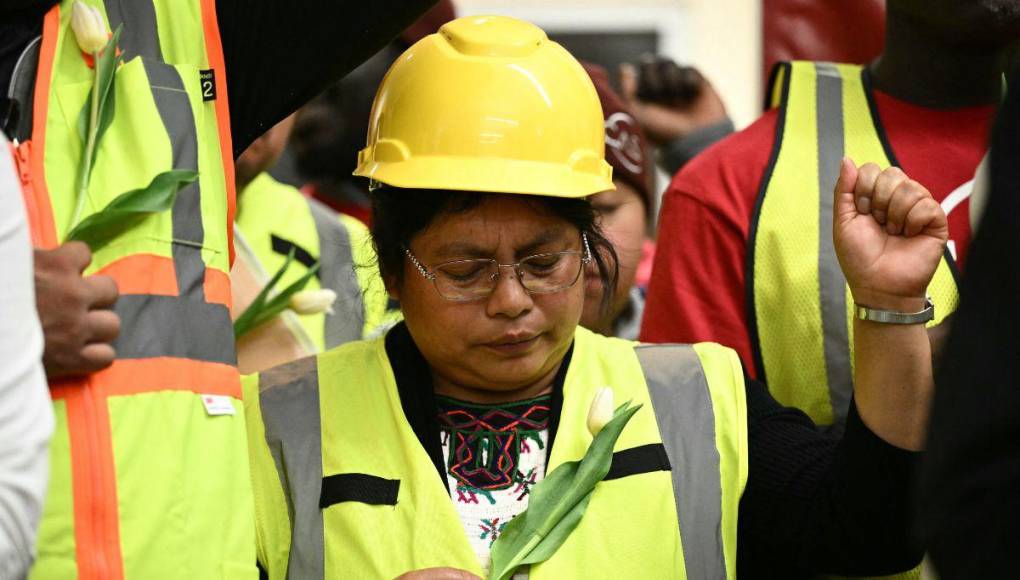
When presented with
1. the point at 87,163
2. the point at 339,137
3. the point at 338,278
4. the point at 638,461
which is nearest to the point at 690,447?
the point at 638,461

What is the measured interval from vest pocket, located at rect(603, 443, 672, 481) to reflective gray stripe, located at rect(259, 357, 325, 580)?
0.38 metres

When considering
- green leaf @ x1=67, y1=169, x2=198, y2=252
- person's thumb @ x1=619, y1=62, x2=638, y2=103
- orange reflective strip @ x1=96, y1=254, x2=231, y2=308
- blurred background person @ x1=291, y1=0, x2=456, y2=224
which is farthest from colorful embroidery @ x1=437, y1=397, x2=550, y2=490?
person's thumb @ x1=619, y1=62, x2=638, y2=103

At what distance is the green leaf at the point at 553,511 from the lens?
1879 millimetres

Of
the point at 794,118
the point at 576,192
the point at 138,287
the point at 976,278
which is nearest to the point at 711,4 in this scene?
the point at 794,118

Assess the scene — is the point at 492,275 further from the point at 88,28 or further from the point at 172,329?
the point at 88,28

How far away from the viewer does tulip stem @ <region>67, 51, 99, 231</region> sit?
1712mm

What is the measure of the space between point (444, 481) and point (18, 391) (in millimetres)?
763

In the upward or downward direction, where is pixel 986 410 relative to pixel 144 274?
upward

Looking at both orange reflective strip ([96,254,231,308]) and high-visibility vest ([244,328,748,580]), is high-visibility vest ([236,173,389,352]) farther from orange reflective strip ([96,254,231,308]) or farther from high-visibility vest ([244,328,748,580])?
orange reflective strip ([96,254,231,308])

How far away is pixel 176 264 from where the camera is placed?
1774 mm

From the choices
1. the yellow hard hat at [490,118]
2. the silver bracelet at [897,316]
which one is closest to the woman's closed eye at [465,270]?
the yellow hard hat at [490,118]

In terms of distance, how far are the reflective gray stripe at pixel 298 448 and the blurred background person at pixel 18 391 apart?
1.98 feet

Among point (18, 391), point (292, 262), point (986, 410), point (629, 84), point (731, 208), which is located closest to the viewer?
point (986, 410)

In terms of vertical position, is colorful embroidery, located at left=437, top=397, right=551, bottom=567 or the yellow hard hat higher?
the yellow hard hat
